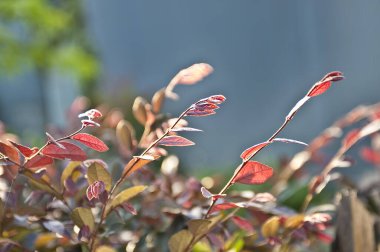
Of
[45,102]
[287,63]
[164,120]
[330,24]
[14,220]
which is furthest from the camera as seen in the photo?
[45,102]

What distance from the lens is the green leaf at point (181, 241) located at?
96cm

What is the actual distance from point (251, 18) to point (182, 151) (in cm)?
222

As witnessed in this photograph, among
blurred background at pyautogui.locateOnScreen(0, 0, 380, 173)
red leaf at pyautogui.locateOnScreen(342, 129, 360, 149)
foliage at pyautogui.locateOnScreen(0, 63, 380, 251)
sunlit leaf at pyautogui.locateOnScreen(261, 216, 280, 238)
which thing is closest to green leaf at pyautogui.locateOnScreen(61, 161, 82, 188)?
foliage at pyautogui.locateOnScreen(0, 63, 380, 251)

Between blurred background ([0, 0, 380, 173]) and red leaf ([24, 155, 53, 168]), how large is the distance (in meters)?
7.08

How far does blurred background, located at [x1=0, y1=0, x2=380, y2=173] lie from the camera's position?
8.68 metres

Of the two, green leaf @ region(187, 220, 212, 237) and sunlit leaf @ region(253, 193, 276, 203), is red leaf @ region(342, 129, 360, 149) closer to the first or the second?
sunlit leaf @ region(253, 193, 276, 203)

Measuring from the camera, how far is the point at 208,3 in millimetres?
9805

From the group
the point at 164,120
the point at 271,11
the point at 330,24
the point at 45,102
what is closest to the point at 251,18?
the point at 271,11

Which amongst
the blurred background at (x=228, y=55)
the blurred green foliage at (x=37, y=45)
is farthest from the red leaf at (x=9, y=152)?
the blurred green foliage at (x=37, y=45)

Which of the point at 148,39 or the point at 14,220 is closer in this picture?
the point at 14,220

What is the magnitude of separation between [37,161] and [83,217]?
0.11 meters

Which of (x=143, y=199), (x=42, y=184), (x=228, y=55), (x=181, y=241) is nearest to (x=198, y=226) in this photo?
(x=181, y=241)

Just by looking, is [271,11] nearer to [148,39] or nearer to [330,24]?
[330,24]

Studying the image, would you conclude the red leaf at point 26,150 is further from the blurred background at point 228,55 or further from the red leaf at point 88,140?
the blurred background at point 228,55
